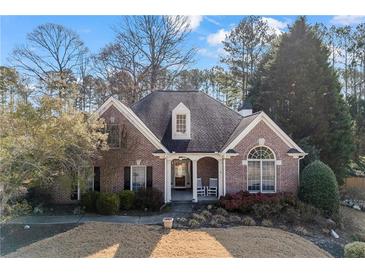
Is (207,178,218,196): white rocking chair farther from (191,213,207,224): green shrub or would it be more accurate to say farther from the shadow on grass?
the shadow on grass

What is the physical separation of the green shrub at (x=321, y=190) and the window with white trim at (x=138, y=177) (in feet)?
23.0

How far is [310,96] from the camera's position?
19750 mm

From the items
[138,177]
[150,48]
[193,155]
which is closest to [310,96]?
[193,155]

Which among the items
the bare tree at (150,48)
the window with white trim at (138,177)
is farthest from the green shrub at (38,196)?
the bare tree at (150,48)

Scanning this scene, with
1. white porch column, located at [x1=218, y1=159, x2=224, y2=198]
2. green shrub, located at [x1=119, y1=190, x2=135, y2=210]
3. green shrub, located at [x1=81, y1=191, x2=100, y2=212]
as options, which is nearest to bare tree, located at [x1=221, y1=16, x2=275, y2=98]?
white porch column, located at [x1=218, y1=159, x2=224, y2=198]

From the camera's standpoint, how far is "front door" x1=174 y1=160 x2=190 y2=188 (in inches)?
709

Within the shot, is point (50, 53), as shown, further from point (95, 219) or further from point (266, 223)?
point (266, 223)

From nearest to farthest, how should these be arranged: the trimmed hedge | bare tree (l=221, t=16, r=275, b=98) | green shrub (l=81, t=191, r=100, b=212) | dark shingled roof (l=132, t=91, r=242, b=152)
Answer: the trimmed hedge
green shrub (l=81, t=191, r=100, b=212)
dark shingled roof (l=132, t=91, r=242, b=152)
bare tree (l=221, t=16, r=275, b=98)

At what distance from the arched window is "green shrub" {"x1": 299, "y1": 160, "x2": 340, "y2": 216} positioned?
1396 mm

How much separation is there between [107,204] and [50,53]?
24.6 feet

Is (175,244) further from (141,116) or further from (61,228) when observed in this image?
(141,116)

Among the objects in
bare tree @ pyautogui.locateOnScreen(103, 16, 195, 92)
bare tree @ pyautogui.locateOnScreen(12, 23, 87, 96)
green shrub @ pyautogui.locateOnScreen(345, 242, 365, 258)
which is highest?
bare tree @ pyautogui.locateOnScreen(103, 16, 195, 92)

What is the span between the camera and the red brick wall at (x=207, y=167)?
16578mm
